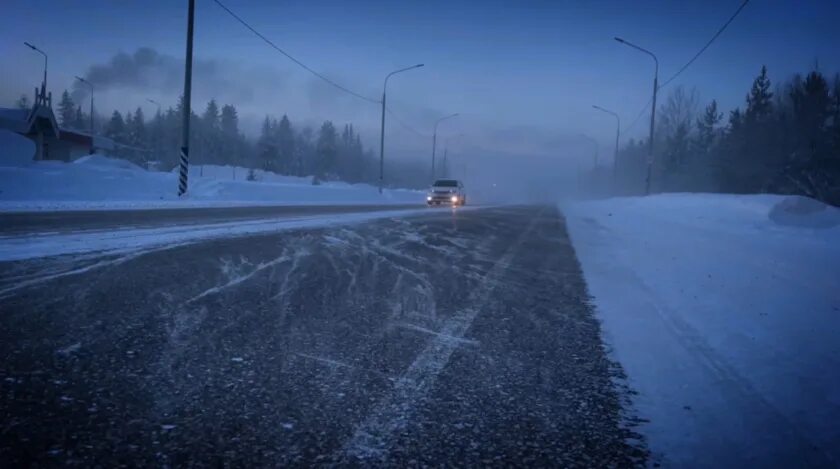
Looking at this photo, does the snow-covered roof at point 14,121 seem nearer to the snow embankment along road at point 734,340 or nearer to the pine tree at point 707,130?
the snow embankment along road at point 734,340

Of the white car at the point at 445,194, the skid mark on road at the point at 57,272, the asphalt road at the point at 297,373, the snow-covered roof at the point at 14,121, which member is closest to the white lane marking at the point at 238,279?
the asphalt road at the point at 297,373

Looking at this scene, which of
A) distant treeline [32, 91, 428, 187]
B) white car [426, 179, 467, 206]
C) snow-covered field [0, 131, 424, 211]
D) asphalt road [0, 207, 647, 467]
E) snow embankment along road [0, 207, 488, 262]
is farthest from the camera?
distant treeline [32, 91, 428, 187]

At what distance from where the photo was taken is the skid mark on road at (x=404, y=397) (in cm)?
244

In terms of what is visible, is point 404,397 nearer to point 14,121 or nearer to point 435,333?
point 435,333

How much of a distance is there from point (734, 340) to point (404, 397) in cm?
333

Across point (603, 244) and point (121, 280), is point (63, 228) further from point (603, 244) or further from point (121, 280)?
point (603, 244)

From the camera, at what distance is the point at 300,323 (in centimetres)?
452

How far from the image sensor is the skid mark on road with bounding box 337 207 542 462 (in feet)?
8.00

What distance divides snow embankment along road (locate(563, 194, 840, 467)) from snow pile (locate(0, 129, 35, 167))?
29.5 m

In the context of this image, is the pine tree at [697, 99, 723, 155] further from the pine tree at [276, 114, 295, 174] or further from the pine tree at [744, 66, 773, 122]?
the pine tree at [276, 114, 295, 174]

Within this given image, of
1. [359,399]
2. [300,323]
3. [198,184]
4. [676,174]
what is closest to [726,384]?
[359,399]

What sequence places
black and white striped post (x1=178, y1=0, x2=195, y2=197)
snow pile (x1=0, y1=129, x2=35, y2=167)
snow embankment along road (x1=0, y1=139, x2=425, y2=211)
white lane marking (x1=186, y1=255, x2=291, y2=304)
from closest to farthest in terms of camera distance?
white lane marking (x1=186, y1=255, x2=291, y2=304) → snow embankment along road (x1=0, y1=139, x2=425, y2=211) → black and white striped post (x1=178, y1=0, x2=195, y2=197) → snow pile (x1=0, y1=129, x2=35, y2=167)

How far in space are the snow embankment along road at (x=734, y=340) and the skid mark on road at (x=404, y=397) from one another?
1354 mm

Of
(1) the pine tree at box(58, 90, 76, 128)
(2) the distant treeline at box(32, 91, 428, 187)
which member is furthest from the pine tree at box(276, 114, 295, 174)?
(1) the pine tree at box(58, 90, 76, 128)
